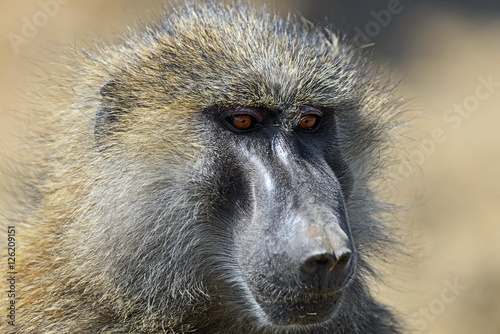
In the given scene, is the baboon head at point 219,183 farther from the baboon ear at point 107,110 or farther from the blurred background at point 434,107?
the blurred background at point 434,107

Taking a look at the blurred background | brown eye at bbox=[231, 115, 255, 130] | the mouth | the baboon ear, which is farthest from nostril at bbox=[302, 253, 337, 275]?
the blurred background

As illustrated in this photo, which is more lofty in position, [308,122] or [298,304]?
[308,122]

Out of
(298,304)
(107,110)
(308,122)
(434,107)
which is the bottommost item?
(298,304)

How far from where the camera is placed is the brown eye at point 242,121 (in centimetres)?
311

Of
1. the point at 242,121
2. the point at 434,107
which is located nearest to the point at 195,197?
the point at 242,121

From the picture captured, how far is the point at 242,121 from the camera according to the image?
10.2 feet

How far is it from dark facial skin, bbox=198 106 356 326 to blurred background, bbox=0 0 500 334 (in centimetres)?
351

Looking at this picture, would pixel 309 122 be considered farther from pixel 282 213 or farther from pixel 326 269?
pixel 326 269

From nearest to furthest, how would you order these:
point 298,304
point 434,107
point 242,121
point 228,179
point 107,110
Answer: point 298,304 < point 228,179 < point 242,121 < point 107,110 < point 434,107

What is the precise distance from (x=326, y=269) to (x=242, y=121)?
3.02ft

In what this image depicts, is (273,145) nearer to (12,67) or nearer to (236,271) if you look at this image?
(236,271)

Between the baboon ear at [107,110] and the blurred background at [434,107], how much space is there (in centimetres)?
307

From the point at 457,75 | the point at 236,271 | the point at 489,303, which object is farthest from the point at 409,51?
the point at 236,271

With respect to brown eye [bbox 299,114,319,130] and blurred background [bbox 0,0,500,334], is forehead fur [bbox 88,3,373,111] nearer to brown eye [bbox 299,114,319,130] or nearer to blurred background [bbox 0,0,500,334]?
brown eye [bbox 299,114,319,130]
